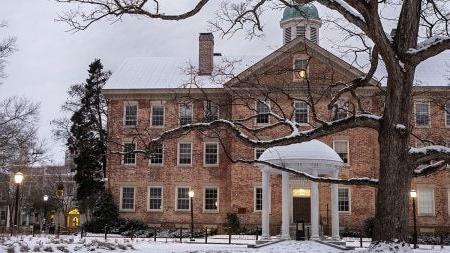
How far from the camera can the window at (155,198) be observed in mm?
42094

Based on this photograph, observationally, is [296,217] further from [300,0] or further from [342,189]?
[300,0]

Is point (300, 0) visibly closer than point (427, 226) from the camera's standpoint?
Yes

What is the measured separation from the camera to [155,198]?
42.3 meters

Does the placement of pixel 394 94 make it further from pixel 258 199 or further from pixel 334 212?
pixel 258 199

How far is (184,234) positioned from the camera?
128ft

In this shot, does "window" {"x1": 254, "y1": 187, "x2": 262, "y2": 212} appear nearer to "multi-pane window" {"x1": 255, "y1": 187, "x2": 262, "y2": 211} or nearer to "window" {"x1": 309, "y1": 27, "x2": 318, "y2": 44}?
"multi-pane window" {"x1": 255, "y1": 187, "x2": 262, "y2": 211}

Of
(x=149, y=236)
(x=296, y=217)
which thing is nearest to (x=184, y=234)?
(x=149, y=236)

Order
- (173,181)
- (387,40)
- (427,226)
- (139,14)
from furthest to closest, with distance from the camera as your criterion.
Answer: (173,181) < (427,226) < (139,14) < (387,40)

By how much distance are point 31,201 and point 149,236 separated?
4504 cm

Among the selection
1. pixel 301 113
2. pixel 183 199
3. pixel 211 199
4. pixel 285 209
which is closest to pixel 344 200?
pixel 301 113

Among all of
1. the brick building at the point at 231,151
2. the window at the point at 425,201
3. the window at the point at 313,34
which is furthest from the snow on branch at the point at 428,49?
the window at the point at 313,34

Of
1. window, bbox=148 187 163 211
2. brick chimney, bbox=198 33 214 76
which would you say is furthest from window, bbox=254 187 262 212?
brick chimney, bbox=198 33 214 76

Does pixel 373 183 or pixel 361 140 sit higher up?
pixel 361 140

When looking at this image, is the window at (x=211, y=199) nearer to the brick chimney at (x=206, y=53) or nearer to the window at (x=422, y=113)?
the brick chimney at (x=206, y=53)
